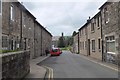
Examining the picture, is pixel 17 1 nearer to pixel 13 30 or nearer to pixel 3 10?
pixel 13 30

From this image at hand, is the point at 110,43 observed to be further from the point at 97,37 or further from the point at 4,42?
the point at 4,42

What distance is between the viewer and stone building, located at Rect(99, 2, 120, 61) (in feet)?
69.8

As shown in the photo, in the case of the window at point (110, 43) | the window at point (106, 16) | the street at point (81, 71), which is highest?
the window at point (106, 16)

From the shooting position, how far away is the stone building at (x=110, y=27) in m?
21.3

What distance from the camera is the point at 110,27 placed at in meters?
23.8

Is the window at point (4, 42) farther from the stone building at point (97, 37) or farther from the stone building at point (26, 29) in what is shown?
the stone building at point (97, 37)

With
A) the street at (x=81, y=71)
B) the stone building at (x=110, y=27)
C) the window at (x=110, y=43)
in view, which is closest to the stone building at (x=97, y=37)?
the stone building at (x=110, y=27)

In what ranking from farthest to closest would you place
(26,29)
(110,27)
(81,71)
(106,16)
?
(26,29), (106,16), (110,27), (81,71)

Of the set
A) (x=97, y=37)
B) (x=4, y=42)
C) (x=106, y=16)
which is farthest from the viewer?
(x=97, y=37)

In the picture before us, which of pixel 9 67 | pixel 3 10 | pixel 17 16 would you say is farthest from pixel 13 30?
pixel 9 67

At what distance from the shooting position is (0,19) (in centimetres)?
1614

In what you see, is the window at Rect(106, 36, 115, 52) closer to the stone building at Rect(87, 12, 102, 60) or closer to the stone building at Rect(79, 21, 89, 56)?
the stone building at Rect(87, 12, 102, 60)

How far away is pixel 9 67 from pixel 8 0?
34.9ft

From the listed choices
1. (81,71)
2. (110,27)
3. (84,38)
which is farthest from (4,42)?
(84,38)
